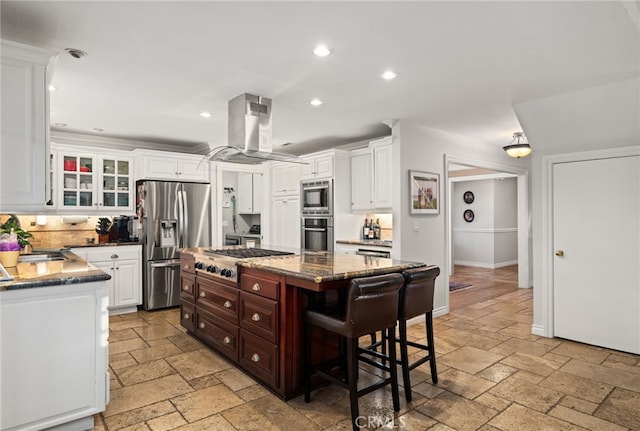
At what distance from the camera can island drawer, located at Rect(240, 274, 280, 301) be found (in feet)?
8.96

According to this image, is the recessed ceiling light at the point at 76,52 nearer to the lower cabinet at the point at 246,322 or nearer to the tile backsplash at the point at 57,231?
the lower cabinet at the point at 246,322

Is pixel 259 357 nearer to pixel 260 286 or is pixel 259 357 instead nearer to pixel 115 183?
pixel 260 286

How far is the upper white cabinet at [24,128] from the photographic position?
2246 millimetres

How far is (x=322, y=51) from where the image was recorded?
8.93 feet

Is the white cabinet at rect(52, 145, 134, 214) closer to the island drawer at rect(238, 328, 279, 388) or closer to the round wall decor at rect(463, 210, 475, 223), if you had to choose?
the island drawer at rect(238, 328, 279, 388)

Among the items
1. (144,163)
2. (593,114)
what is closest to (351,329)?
(593,114)

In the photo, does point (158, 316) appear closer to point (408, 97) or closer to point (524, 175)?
point (408, 97)

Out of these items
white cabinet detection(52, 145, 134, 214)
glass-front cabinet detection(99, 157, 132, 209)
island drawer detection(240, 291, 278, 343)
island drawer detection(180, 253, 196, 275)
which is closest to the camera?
island drawer detection(240, 291, 278, 343)

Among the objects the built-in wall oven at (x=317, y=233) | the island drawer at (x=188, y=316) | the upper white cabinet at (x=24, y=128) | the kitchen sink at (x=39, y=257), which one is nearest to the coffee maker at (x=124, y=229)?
the kitchen sink at (x=39, y=257)

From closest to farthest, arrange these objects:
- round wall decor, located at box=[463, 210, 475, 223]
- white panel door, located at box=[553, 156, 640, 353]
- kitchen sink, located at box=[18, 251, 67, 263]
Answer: kitchen sink, located at box=[18, 251, 67, 263] → white panel door, located at box=[553, 156, 640, 353] → round wall decor, located at box=[463, 210, 475, 223]

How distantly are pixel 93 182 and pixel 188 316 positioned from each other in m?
2.52

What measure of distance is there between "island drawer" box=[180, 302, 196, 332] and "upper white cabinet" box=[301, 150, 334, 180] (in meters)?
2.55

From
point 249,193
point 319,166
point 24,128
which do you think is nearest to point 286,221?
point 319,166

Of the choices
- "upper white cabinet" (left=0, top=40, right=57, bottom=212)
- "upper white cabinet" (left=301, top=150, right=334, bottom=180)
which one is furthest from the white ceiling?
"upper white cabinet" (left=301, top=150, right=334, bottom=180)
